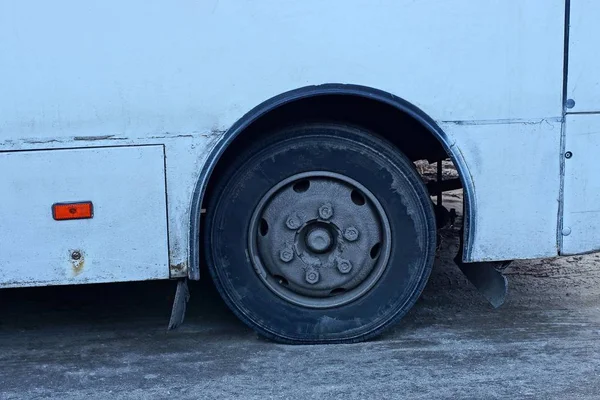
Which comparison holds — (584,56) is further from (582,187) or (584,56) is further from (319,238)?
(319,238)

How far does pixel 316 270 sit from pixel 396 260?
0.37 m

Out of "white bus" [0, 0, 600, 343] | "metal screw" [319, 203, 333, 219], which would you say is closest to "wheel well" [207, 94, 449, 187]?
"white bus" [0, 0, 600, 343]

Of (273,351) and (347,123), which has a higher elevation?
(347,123)

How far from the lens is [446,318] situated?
4.79 m

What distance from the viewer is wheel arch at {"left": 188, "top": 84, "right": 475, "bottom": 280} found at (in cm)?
401

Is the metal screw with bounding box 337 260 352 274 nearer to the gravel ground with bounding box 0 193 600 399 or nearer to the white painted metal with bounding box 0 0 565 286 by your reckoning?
the gravel ground with bounding box 0 193 600 399

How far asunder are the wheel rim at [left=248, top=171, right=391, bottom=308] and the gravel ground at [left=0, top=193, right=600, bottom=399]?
30 cm

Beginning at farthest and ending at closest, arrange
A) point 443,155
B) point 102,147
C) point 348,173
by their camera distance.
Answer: point 443,155
point 348,173
point 102,147

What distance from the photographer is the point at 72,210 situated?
4004 mm

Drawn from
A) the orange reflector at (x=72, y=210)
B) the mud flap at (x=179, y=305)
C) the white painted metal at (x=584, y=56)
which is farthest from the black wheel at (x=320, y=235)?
the white painted metal at (x=584, y=56)

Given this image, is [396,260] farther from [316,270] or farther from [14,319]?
[14,319]

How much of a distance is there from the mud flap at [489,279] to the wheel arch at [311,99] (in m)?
0.36

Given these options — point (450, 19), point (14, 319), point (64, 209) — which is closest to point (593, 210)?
point (450, 19)

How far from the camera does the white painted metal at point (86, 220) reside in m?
3.95
